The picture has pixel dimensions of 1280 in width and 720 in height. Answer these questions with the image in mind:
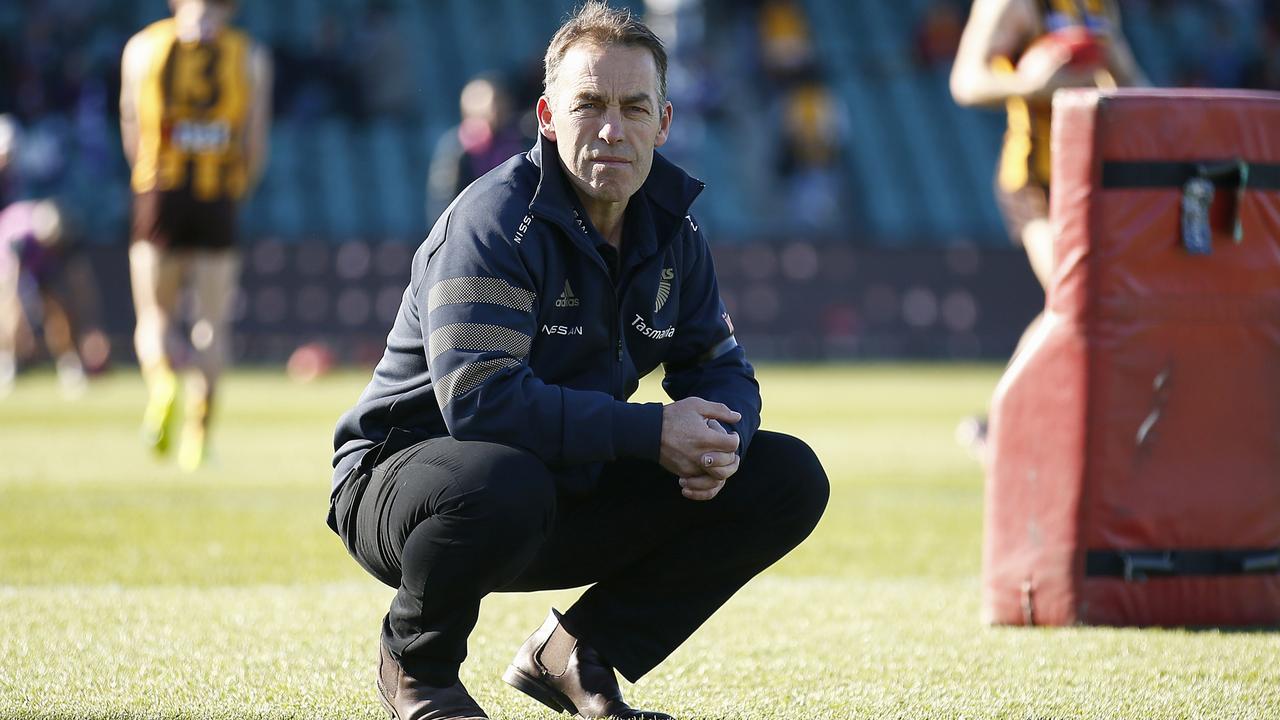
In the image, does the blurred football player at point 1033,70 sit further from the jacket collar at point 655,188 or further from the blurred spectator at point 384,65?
the blurred spectator at point 384,65

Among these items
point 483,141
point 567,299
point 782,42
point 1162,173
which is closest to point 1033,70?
point 1162,173

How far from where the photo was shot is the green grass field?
355 centimetres

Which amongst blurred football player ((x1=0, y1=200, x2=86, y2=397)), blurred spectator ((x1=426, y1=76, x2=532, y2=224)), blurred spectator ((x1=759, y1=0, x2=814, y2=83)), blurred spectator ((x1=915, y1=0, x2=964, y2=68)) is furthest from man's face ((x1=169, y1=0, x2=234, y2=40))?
blurred spectator ((x1=915, y1=0, x2=964, y2=68))

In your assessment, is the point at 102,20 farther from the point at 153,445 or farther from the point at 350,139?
the point at 153,445

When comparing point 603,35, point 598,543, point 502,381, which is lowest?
point 598,543

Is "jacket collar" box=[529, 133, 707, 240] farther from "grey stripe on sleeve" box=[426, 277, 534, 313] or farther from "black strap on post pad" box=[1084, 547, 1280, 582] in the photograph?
"black strap on post pad" box=[1084, 547, 1280, 582]

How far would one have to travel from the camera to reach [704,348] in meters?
3.49

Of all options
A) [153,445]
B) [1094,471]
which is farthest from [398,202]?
[1094,471]

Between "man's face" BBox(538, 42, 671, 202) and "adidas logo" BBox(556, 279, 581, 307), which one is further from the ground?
"man's face" BBox(538, 42, 671, 202)

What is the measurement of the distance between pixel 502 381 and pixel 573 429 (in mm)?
148

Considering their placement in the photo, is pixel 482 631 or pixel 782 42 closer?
pixel 482 631

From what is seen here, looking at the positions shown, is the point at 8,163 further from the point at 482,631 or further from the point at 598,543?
the point at 598,543

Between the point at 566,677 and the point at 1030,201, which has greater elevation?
the point at 1030,201

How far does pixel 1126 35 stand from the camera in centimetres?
2734
